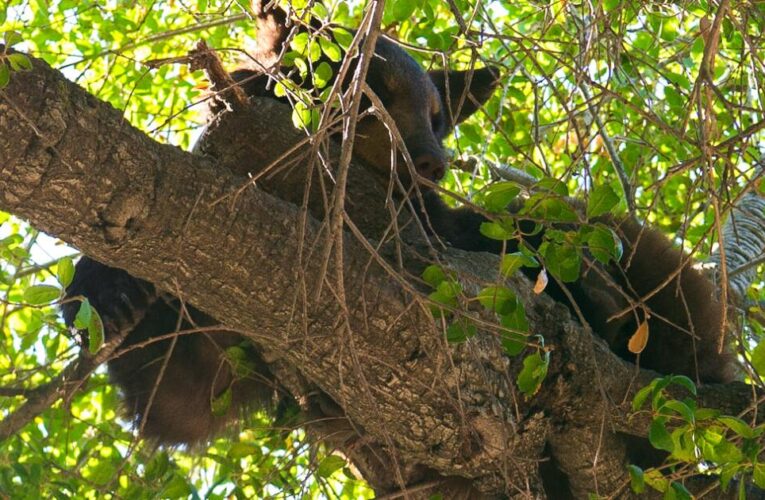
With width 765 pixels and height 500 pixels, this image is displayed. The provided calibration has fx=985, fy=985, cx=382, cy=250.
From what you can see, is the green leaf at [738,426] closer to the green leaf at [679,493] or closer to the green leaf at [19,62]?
the green leaf at [679,493]

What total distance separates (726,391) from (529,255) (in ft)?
4.79

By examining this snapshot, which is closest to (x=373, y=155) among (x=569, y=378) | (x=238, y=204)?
(x=569, y=378)

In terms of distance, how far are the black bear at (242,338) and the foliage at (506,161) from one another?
0.16 meters

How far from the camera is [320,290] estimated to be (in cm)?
241

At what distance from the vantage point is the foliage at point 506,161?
7.79ft

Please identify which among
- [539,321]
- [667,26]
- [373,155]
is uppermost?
[667,26]

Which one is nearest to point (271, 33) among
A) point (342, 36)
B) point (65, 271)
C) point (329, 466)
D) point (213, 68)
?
point (213, 68)

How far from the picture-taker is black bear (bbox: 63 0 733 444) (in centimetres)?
371

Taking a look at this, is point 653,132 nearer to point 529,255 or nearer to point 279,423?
point 279,423

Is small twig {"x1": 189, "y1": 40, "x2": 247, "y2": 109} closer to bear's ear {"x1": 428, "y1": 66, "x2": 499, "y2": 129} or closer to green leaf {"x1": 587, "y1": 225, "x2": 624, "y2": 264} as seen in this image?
green leaf {"x1": 587, "y1": 225, "x2": 624, "y2": 264}

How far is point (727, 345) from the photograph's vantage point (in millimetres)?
4113

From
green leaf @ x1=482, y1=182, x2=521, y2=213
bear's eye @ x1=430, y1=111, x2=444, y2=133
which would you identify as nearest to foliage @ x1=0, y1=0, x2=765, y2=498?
green leaf @ x1=482, y1=182, x2=521, y2=213

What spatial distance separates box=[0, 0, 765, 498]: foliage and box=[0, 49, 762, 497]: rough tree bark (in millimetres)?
131

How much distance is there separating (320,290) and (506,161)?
3.12 m
